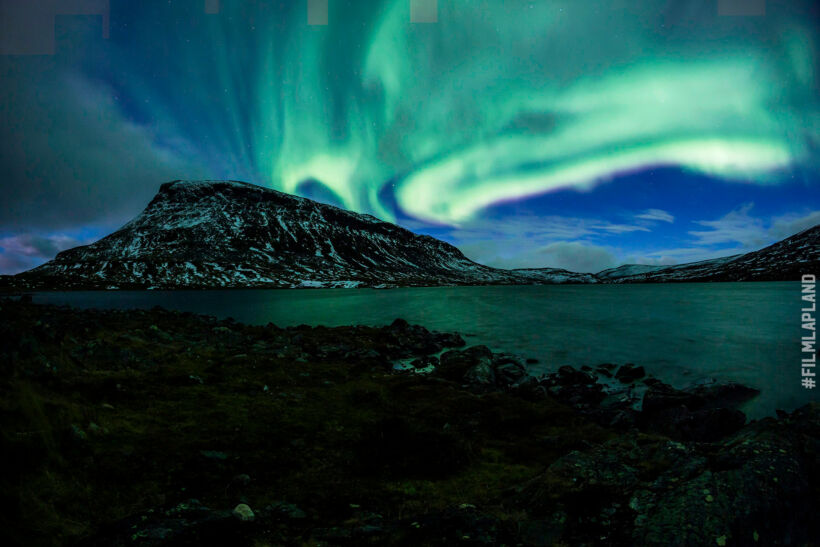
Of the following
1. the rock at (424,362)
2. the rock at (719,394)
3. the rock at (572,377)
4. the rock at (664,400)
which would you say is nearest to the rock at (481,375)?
the rock at (572,377)

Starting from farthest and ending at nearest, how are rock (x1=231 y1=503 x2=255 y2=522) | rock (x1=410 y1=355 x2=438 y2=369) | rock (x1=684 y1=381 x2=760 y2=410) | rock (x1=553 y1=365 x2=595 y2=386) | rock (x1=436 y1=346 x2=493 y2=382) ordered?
rock (x1=410 y1=355 x2=438 y2=369), rock (x1=553 y1=365 x2=595 y2=386), rock (x1=436 y1=346 x2=493 y2=382), rock (x1=684 y1=381 x2=760 y2=410), rock (x1=231 y1=503 x2=255 y2=522)

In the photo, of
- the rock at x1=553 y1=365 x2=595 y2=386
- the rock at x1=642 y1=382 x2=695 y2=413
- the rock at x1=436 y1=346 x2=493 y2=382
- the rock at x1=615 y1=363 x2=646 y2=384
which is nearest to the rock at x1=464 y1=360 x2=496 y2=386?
the rock at x1=436 y1=346 x2=493 y2=382

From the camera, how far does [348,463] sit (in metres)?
8.98

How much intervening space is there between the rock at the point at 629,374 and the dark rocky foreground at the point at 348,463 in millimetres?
7742

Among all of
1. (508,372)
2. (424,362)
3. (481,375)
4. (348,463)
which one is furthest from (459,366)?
(348,463)

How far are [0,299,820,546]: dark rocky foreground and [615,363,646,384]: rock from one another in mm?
7742

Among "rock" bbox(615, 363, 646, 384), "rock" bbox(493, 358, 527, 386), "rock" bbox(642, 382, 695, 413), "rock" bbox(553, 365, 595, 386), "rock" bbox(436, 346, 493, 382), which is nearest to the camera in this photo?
"rock" bbox(642, 382, 695, 413)

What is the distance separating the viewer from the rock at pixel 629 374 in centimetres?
2445

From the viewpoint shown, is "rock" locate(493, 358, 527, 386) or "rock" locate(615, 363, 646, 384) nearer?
"rock" locate(493, 358, 527, 386)

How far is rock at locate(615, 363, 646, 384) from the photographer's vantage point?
80.2ft

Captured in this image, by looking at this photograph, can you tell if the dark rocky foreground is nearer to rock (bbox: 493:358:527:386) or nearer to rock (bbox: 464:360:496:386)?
rock (bbox: 464:360:496:386)

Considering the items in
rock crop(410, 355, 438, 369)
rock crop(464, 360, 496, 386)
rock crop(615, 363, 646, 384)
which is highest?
rock crop(464, 360, 496, 386)

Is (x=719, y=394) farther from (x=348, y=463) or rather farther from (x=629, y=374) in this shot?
(x=348, y=463)

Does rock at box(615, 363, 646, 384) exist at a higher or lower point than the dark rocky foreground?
lower
